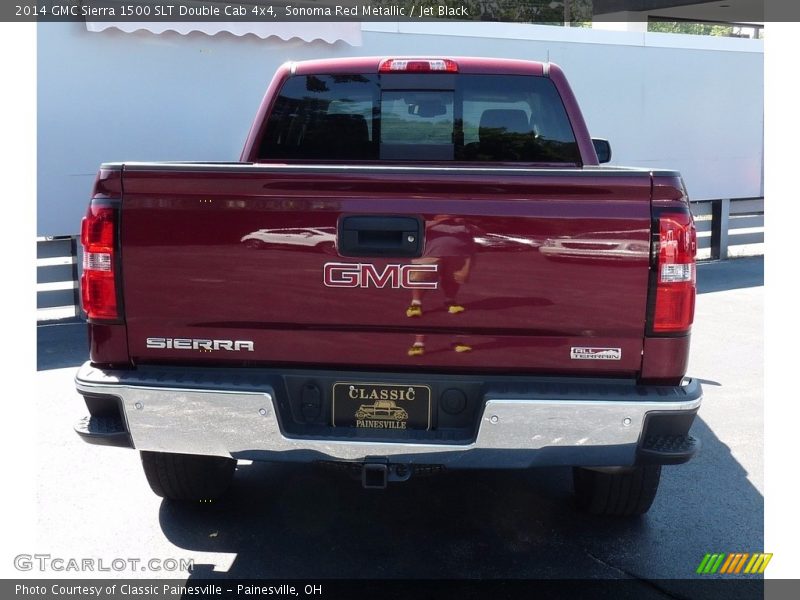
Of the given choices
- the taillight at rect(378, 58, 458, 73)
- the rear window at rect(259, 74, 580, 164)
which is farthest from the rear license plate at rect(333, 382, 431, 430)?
the taillight at rect(378, 58, 458, 73)

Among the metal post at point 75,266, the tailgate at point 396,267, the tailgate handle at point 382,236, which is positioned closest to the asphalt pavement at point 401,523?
the tailgate at point 396,267

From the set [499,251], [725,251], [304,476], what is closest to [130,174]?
[499,251]

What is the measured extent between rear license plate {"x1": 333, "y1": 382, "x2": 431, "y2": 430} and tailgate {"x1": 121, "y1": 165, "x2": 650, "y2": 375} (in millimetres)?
94

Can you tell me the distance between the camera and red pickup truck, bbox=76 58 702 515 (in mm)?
3037

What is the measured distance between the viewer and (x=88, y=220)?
3.17 metres

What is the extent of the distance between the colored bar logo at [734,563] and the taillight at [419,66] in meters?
2.72

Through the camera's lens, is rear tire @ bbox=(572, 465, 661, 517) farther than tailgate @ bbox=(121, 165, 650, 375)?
Yes

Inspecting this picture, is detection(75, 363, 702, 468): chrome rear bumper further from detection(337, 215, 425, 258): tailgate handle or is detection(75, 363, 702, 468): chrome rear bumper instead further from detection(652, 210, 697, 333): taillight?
detection(337, 215, 425, 258): tailgate handle

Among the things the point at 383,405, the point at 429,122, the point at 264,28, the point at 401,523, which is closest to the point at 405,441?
the point at 383,405

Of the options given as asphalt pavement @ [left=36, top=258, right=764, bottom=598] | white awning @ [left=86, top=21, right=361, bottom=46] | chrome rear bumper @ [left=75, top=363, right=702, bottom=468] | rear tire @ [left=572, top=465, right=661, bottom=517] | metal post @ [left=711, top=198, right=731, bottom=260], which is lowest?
asphalt pavement @ [left=36, top=258, right=764, bottom=598]

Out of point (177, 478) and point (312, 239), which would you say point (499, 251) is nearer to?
point (312, 239)

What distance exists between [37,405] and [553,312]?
4.10 meters

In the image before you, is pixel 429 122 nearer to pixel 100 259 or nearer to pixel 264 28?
pixel 100 259

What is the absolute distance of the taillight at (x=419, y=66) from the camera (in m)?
4.62
